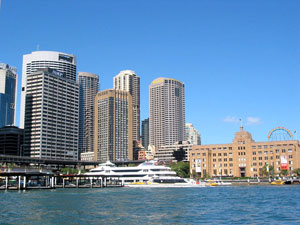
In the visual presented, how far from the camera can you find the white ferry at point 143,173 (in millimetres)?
172225

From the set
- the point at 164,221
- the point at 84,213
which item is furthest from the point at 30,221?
the point at 164,221

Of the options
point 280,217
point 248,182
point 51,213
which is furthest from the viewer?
point 248,182

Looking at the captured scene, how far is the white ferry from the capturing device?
172225 millimetres

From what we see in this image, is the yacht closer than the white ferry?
No

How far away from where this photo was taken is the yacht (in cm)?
17650

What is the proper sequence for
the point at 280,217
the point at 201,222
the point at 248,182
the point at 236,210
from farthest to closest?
the point at 248,182
the point at 236,210
the point at 280,217
the point at 201,222

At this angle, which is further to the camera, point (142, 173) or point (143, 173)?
point (142, 173)

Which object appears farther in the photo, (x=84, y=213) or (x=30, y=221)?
(x=84, y=213)

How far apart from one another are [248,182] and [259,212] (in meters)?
124

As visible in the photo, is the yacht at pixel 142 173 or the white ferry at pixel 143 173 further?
the yacht at pixel 142 173

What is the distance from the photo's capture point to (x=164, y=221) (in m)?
60.1

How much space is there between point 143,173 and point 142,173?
58 cm

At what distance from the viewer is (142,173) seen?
182 meters

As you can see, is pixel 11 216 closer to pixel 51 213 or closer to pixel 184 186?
pixel 51 213
